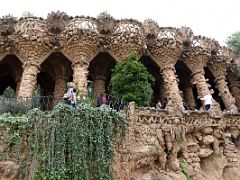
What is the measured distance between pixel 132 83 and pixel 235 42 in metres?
11.0

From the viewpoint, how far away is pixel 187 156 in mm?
10055

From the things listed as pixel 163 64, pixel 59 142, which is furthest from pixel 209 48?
pixel 59 142

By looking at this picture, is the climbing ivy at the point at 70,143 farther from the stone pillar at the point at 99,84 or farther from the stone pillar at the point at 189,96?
the stone pillar at the point at 189,96

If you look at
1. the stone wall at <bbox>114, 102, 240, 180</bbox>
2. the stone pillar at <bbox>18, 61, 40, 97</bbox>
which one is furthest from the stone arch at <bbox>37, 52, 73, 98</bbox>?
the stone wall at <bbox>114, 102, 240, 180</bbox>

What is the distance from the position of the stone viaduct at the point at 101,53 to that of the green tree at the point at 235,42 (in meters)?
2.21

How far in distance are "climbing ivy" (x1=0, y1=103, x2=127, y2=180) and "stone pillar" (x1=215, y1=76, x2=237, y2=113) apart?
9025 mm

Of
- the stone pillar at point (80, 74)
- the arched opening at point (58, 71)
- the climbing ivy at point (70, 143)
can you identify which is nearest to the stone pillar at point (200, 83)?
the stone pillar at point (80, 74)

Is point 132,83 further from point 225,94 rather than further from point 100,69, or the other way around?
point 225,94

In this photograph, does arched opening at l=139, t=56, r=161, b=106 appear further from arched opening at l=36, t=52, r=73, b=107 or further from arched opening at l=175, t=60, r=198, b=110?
arched opening at l=36, t=52, r=73, b=107

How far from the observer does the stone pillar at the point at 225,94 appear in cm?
1536

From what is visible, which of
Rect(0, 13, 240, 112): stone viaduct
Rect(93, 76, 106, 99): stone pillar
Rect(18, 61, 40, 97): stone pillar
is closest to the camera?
Rect(18, 61, 40, 97): stone pillar

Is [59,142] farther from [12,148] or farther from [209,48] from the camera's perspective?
[209,48]

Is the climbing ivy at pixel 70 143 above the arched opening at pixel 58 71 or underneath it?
underneath

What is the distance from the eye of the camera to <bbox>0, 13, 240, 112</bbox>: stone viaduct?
13.0 metres
